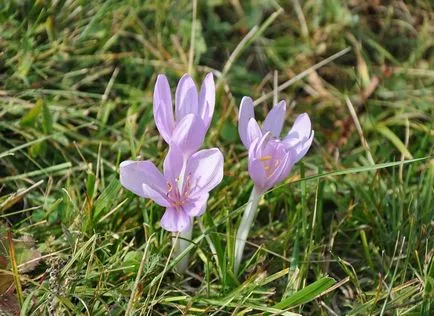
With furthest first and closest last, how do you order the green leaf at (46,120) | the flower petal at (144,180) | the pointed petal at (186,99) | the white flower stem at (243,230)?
the green leaf at (46,120) → the white flower stem at (243,230) → the pointed petal at (186,99) → the flower petal at (144,180)

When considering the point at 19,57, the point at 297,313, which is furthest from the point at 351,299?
the point at 19,57

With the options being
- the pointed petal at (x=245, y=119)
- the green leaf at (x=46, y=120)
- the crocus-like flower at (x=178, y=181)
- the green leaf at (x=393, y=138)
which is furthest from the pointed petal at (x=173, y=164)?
the green leaf at (x=393, y=138)

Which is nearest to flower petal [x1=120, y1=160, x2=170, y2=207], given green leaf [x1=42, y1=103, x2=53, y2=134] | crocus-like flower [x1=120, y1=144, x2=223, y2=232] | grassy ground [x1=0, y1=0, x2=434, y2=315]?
crocus-like flower [x1=120, y1=144, x2=223, y2=232]

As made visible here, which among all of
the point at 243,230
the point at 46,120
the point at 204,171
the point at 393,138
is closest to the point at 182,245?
the point at 243,230

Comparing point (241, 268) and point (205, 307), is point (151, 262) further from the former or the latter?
point (241, 268)

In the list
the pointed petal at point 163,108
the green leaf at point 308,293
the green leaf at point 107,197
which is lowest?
the green leaf at point 308,293

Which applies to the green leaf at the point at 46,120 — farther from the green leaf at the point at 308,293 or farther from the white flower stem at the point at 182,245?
the green leaf at the point at 308,293
